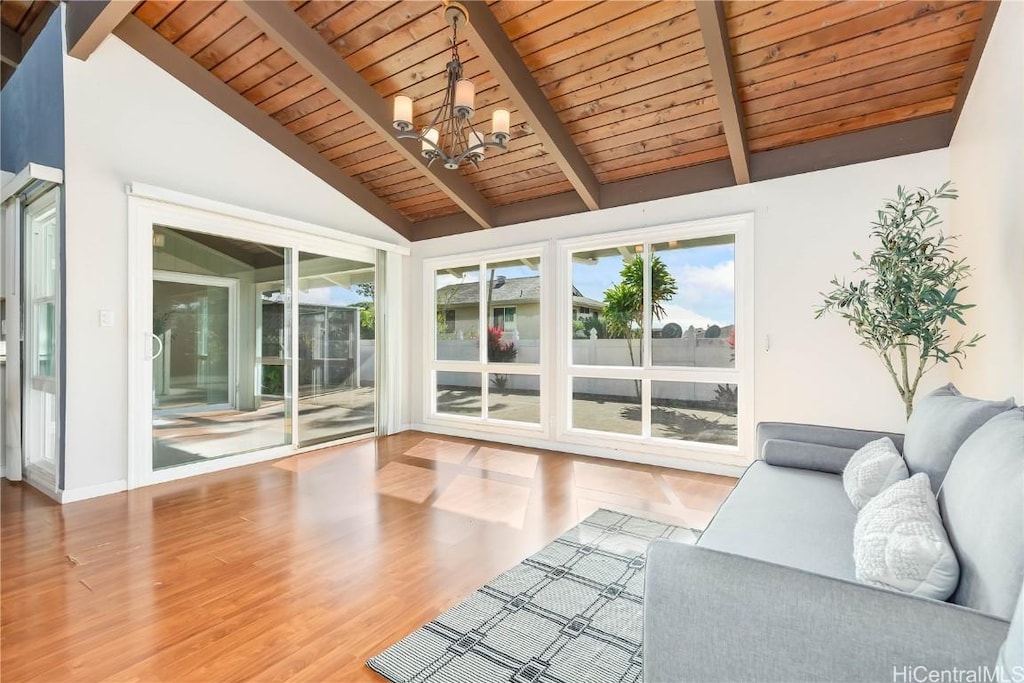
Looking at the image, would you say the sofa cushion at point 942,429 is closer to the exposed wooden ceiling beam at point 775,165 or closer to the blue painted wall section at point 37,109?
the exposed wooden ceiling beam at point 775,165

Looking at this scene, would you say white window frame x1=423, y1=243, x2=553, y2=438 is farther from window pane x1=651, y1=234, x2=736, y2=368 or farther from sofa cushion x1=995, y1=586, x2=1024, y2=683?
sofa cushion x1=995, y1=586, x2=1024, y2=683

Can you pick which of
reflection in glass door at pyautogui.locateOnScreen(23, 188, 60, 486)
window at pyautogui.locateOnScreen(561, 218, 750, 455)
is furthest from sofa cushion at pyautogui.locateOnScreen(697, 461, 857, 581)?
reflection in glass door at pyautogui.locateOnScreen(23, 188, 60, 486)

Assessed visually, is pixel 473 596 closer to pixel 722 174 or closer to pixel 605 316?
pixel 605 316

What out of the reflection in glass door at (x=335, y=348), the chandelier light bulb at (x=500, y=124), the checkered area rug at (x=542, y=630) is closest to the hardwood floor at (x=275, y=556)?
the checkered area rug at (x=542, y=630)

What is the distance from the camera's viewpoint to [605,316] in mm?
4867

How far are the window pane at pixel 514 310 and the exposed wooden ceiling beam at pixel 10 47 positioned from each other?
483cm

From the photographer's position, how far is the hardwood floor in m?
1.79

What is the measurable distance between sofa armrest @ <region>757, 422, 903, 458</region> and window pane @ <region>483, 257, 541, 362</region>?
2628mm

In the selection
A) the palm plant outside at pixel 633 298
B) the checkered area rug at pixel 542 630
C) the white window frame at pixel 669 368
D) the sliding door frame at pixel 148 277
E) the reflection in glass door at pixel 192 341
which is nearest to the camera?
the checkered area rug at pixel 542 630

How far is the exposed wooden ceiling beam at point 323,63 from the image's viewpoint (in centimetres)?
325

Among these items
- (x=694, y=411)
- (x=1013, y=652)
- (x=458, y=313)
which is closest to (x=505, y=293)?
(x=458, y=313)

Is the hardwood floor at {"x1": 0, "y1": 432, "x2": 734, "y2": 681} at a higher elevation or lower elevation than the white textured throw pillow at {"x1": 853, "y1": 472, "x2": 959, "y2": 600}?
lower

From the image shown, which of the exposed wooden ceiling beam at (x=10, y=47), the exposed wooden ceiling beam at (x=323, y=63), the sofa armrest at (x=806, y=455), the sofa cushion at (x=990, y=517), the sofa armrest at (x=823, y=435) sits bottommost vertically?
the sofa armrest at (x=806, y=455)

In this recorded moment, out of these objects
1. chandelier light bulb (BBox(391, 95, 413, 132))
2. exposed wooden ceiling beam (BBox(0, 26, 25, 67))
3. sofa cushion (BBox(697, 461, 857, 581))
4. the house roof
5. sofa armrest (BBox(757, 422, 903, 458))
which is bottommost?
sofa cushion (BBox(697, 461, 857, 581))
